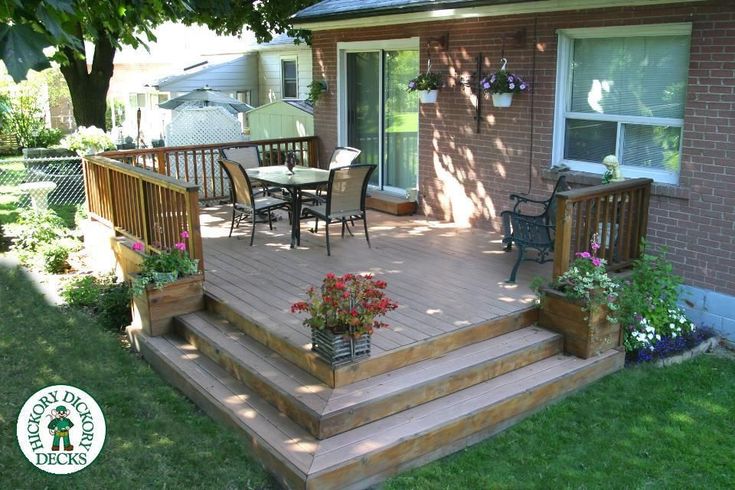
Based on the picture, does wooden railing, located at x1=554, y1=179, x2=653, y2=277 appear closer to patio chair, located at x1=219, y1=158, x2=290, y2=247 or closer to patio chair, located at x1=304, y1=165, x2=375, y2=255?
patio chair, located at x1=304, y1=165, x2=375, y2=255

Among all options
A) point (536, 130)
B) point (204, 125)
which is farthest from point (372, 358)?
point (204, 125)

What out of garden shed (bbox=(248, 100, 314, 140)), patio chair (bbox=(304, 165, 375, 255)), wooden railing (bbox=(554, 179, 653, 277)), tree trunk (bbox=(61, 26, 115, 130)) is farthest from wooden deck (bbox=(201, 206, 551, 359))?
tree trunk (bbox=(61, 26, 115, 130))

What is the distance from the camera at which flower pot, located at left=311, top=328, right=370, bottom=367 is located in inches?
183

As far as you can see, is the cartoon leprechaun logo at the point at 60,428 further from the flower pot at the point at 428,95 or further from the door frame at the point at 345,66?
the door frame at the point at 345,66

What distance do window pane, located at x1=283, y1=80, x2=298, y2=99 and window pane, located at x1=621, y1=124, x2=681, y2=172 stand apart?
13.6 metres

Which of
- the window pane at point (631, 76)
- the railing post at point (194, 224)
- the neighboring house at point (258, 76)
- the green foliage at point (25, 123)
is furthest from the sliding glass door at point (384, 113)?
the green foliage at point (25, 123)

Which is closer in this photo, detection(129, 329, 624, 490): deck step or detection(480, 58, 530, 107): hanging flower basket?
detection(129, 329, 624, 490): deck step

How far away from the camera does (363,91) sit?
406 inches

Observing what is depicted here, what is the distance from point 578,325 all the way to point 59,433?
3.82 m

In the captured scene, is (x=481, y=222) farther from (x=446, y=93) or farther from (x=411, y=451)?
(x=411, y=451)

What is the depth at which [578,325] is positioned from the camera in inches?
220

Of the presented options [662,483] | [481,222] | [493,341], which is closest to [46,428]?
[493,341]

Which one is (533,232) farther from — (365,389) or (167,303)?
A: (167,303)

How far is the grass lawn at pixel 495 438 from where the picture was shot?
14.1 ft
